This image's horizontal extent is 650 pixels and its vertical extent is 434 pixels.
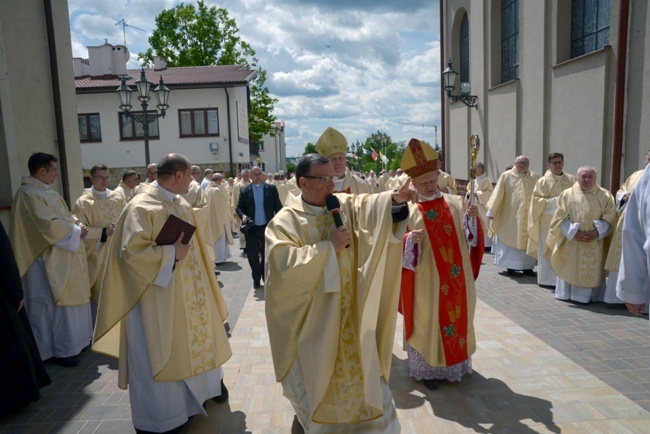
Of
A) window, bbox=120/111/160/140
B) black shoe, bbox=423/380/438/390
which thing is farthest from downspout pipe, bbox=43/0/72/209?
window, bbox=120/111/160/140

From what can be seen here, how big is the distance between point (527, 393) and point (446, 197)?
1934 mm

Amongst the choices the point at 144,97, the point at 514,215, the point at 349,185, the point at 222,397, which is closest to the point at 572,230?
the point at 514,215

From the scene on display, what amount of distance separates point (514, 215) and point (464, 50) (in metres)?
9.80

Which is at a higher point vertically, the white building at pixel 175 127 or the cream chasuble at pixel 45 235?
the white building at pixel 175 127

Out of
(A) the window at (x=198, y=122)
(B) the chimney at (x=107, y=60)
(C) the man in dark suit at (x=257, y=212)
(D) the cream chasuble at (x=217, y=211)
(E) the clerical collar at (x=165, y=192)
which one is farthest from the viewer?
(B) the chimney at (x=107, y=60)

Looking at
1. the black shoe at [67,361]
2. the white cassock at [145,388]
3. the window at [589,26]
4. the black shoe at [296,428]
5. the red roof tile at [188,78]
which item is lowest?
the black shoe at [67,361]

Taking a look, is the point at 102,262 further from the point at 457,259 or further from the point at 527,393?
the point at 527,393

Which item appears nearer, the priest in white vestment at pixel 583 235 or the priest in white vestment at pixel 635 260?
the priest in white vestment at pixel 635 260

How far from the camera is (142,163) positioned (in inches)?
1075

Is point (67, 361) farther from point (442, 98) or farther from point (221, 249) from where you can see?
point (442, 98)

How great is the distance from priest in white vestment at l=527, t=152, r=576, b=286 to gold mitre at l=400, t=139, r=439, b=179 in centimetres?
471

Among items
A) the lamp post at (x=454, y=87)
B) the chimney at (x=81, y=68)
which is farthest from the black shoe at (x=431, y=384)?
the chimney at (x=81, y=68)

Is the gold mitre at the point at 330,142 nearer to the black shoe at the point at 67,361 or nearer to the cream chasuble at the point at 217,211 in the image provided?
the black shoe at the point at 67,361

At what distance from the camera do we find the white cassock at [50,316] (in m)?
5.52
